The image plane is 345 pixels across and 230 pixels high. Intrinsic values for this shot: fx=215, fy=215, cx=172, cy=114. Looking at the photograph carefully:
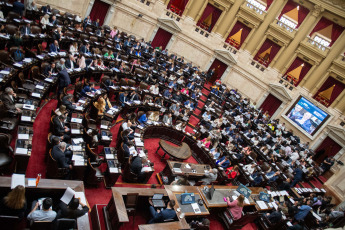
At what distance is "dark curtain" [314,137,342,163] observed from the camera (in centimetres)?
1906

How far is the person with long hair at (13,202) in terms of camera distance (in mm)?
4051

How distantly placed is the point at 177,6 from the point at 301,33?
12.4 metres

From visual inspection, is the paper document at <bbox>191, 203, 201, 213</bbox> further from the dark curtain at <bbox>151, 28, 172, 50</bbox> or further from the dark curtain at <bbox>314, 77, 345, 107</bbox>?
the dark curtain at <bbox>314, 77, 345, 107</bbox>

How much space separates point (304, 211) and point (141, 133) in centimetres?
836

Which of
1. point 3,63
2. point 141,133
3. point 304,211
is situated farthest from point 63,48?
point 304,211

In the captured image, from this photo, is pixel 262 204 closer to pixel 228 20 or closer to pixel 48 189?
pixel 48 189

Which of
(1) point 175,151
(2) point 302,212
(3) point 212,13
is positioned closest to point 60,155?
(1) point 175,151

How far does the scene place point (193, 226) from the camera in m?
6.49

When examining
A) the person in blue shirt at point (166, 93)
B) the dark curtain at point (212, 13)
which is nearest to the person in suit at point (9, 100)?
the person in blue shirt at point (166, 93)

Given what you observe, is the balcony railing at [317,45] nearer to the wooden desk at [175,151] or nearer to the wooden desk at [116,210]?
the wooden desk at [175,151]

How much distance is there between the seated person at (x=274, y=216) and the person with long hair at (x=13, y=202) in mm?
8719

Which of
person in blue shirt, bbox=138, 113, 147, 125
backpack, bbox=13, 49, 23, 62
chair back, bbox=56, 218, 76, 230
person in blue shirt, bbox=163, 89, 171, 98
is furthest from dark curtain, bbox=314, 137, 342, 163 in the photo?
backpack, bbox=13, 49, 23, 62

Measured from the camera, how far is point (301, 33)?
20.4 meters

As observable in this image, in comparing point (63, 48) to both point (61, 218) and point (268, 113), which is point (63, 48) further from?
point (268, 113)
